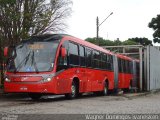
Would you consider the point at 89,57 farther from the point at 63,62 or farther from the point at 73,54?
the point at 63,62

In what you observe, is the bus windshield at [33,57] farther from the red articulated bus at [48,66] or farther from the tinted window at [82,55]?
the tinted window at [82,55]

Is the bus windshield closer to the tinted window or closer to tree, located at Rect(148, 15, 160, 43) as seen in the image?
the tinted window

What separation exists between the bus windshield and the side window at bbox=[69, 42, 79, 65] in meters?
1.42

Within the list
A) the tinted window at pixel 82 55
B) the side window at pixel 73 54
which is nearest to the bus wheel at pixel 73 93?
the side window at pixel 73 54

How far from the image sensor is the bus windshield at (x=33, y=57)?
20.7 metres

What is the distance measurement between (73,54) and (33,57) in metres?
2.35

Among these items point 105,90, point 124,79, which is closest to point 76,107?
point 105,90

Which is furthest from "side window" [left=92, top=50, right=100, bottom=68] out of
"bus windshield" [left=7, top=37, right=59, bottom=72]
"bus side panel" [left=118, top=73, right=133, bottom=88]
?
"bus side panel" [left=118, top=73, right=133, bottom=88]

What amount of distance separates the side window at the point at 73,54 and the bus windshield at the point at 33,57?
55.7 inches

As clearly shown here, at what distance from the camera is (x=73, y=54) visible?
74.4ft

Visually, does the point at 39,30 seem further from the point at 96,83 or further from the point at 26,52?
the point at 26,52

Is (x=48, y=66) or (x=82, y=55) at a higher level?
(x=82, y=55)

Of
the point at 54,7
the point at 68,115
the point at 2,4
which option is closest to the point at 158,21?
the point at 54,7

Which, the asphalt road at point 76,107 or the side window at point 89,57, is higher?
the side window at point 89,57
